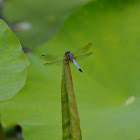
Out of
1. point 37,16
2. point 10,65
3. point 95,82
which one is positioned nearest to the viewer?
point 10,65

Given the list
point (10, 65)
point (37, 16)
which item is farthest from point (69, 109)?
point (37, 16)

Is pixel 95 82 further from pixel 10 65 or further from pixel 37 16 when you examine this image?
pixel 37 16

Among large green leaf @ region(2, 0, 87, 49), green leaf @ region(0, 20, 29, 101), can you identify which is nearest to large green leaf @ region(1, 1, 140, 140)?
green leaf @ region(0, 20, 29, 101)

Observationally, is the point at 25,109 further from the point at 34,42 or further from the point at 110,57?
the point at 34,42

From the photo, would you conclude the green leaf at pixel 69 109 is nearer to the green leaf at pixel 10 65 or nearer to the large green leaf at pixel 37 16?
the green leaf at pixel 10 65

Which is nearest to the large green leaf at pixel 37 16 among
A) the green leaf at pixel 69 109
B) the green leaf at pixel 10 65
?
the green leaf at pixel 10 65

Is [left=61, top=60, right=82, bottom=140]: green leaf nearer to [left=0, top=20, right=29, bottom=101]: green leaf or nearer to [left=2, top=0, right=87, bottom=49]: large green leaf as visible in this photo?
[left=0, top=20, right=29, bottom=101]: green leaf
